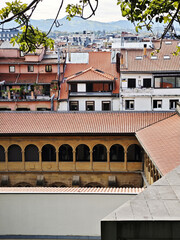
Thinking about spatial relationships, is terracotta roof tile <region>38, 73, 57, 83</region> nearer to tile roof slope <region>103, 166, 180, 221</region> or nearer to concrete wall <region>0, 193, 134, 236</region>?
concrete wall <region>0, 193, 134, 236</region>

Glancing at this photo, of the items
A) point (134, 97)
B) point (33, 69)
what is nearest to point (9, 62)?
point (33, 69)

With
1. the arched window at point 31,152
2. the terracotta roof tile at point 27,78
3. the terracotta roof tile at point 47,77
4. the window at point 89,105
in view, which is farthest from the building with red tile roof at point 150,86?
the arched window at point 31,152

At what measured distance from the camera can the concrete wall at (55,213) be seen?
23.2 meters

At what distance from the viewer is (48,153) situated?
34969mm

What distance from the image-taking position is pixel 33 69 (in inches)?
2446

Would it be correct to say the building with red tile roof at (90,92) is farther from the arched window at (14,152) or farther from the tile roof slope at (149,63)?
the arched window at (14,152)

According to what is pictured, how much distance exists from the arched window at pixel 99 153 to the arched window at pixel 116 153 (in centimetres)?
55

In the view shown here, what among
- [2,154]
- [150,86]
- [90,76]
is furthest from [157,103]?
[2,154]

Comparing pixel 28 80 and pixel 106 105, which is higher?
pixel 28 80

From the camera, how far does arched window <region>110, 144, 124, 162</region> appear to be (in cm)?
3441

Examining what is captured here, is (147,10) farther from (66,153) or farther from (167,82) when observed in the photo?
(167,82)

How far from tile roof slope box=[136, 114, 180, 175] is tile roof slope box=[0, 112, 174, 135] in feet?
5.42

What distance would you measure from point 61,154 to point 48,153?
1.00 meters

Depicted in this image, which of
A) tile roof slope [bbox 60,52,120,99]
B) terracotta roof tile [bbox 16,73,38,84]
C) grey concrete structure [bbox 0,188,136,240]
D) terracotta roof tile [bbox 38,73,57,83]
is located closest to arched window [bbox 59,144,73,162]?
grey concrete structure [bbox 0,188,136,240]
